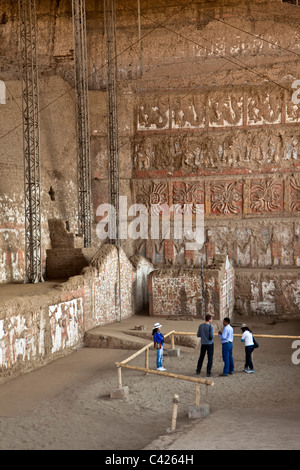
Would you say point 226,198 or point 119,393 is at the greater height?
point 226,198

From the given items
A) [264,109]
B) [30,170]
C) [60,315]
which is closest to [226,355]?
[60,315]

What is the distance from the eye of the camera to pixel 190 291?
58.8ft

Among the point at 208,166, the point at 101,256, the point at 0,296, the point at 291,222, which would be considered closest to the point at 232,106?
the point at 208,166

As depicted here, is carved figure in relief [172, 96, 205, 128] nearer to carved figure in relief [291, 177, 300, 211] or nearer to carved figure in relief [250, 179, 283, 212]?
carved figure in relief [250, 179, 283, 212]

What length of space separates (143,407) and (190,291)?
27.5 ft

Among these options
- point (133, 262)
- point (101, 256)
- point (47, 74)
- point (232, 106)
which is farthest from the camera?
point (47, 74)

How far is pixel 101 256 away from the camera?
55.0ft

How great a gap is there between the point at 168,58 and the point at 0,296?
45.6ft

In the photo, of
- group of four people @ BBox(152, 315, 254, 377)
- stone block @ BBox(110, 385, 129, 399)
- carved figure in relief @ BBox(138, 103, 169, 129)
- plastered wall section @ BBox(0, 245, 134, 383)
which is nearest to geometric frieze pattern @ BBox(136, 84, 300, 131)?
carved figure in relief @ BBox(138, 103, 169, 129)

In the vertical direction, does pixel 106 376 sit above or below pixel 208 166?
below

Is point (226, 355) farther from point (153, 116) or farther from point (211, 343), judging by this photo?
point (153, 116)

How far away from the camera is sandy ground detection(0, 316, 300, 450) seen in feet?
25.5

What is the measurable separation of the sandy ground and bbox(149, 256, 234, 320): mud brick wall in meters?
3.65

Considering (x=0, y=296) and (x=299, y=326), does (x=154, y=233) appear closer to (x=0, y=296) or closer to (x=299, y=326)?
(x=299, y=326)
